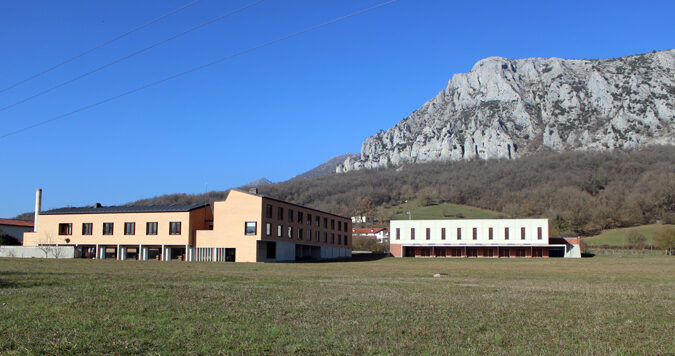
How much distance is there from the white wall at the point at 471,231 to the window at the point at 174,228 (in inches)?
1661

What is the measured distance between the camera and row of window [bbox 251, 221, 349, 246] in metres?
73.7

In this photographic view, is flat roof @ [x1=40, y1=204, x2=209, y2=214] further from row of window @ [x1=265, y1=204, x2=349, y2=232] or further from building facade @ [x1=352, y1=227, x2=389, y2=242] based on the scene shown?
building facade @ [x1=352, y1=227, x2=389, y2=242]

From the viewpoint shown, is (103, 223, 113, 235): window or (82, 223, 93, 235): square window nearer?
(103, 223, 113, 235): window

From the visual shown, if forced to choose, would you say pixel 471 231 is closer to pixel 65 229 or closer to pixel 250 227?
pixel 250 227

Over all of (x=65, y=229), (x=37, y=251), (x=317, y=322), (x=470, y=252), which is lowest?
(x=470, y=252)

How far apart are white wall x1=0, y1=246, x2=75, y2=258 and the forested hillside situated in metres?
78.2

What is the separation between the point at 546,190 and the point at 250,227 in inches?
4177

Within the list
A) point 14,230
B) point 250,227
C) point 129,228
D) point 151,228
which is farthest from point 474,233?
point 14,230

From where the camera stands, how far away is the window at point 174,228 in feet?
251

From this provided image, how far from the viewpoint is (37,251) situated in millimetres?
74500

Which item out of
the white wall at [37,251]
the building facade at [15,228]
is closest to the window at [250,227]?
the white wall at [37,251]

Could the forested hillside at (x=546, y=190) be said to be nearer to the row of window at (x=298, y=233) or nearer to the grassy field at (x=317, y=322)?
the row of window at (x=298, y=233)

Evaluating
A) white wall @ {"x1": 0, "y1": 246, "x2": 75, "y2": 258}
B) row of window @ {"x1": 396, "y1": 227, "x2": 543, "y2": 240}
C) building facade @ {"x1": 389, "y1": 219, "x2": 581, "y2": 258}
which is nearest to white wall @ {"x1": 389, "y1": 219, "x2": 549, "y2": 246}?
building facade @ {"x1": 389, "y1": 219, "x2": 581, "y2": 258}

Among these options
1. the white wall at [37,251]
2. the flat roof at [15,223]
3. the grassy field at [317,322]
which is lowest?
the white wall at [37,251]
